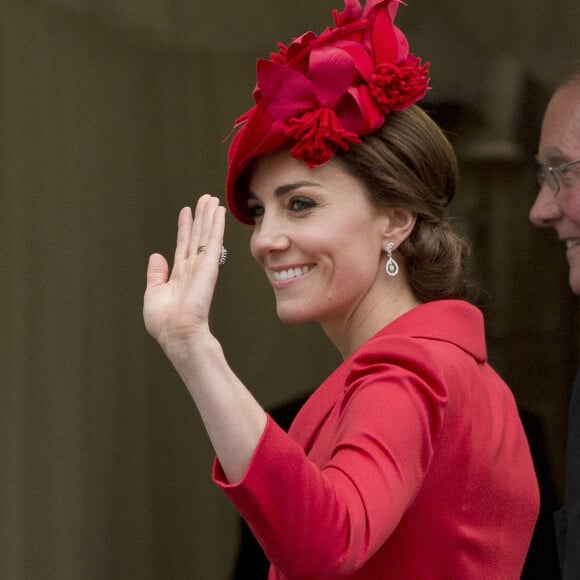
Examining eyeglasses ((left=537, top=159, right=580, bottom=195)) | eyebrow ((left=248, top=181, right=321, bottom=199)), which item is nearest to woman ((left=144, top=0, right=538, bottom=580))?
eyebrow ((left=248, top=181, right=321, bottom=199))

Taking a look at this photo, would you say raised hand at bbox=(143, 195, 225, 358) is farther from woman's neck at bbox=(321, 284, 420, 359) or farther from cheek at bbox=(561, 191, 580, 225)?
cheek at bbox=(561, 191, 580, 225)

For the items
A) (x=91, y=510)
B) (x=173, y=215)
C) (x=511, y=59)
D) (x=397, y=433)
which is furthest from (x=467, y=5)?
(x=397, y=433)

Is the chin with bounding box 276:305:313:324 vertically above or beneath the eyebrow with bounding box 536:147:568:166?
beneath

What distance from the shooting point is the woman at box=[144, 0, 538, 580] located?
142 cm

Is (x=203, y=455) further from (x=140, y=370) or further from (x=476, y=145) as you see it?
(x=476, y=145)

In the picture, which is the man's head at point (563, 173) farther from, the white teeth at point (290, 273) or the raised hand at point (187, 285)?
the raised hand at point (187, 285)

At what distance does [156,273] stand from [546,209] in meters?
1.02

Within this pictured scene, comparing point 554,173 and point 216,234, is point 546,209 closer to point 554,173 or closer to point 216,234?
point 554,173

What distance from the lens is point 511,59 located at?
2.81 meters

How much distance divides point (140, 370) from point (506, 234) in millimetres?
906

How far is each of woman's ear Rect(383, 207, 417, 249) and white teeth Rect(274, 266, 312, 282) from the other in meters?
0.13

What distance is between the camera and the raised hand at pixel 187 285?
149 centimetres

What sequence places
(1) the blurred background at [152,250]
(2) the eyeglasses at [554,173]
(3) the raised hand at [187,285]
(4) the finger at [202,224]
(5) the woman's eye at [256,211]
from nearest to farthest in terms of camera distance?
(3) the raised hand at [187,285] → (4) the finger at [202,224] → (5) the woman's eye at [256,211] → (2) the eyeglasses at [554,173] → (1) the blurred background at [152,250]

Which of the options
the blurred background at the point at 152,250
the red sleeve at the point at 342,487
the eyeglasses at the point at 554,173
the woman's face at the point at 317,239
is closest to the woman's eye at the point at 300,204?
the woman's face at the point at 317,239
